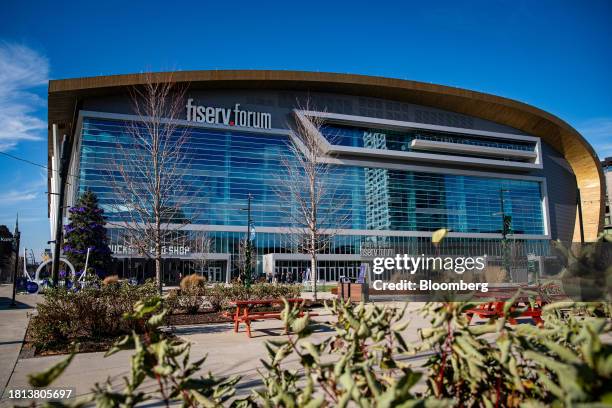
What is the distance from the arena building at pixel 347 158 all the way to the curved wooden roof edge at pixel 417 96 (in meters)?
0.19

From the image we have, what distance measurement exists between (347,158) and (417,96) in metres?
15.2

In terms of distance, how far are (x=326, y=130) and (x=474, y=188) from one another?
85.0ft

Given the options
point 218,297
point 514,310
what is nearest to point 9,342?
point 218,297

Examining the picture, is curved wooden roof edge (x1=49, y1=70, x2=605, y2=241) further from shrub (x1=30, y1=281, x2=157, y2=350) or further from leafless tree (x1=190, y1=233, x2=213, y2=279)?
shrub (x1=30, y1=281, x2=157, y2=350)

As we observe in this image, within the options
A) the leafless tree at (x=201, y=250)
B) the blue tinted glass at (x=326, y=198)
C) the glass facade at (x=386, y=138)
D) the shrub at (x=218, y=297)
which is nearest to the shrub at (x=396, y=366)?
the shrub at (x=218, y=297)

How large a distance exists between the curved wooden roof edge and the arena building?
194 millimetres

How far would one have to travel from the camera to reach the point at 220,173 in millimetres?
52875

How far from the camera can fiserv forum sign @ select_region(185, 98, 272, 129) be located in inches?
2080

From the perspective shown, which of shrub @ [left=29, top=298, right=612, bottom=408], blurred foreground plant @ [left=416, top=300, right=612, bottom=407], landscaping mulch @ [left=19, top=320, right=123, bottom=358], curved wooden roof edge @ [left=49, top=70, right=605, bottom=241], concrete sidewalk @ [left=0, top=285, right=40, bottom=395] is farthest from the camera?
curved wooden roof edge @ [left=49, top=70, right=605, bottom=241]

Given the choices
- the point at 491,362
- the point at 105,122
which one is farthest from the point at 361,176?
the point at 491,362

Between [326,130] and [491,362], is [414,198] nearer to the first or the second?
[326,130]

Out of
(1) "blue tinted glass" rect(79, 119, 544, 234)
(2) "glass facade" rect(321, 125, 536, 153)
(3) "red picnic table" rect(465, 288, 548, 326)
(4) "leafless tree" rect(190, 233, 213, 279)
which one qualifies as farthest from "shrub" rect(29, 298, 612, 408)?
(2) "glass facade" rect(321, 125, 536, 153)

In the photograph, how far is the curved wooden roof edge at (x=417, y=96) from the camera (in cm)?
4909

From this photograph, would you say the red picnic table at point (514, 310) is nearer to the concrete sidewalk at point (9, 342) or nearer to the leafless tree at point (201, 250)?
the concrete sidewalk at point (9, 342)
